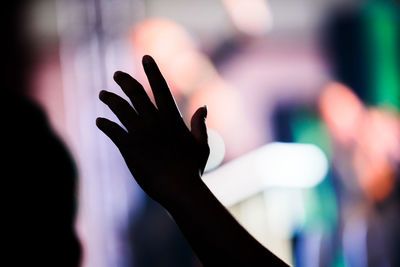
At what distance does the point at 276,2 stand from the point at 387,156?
2.42 feet

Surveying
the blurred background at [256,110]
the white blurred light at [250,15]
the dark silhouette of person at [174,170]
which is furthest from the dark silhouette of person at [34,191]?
the white blurred light at [250,15]

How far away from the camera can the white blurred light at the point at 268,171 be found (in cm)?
181

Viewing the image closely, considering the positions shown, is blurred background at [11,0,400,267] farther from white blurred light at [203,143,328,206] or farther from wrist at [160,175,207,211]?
wrist at [160,175,207,211]

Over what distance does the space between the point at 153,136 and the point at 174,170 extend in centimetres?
3

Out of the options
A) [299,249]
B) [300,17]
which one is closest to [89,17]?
[300,17]

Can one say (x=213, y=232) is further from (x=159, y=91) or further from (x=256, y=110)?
(x=256, y=110)

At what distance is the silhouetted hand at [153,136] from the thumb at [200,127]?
21 millimetres

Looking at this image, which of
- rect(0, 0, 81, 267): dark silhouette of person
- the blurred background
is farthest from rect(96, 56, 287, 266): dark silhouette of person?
the blurred background

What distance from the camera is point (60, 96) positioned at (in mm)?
1849

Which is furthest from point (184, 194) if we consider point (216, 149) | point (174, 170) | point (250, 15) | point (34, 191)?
point (250, 15)

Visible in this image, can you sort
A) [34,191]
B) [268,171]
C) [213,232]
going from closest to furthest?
[213,232]
[34,191]
[268,171]

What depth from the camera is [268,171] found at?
6.00 ft

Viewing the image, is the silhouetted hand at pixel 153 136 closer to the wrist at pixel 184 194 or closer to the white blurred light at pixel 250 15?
the wrist at pixel 184 194

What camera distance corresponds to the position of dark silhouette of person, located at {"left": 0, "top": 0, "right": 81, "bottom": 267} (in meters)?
0.53
